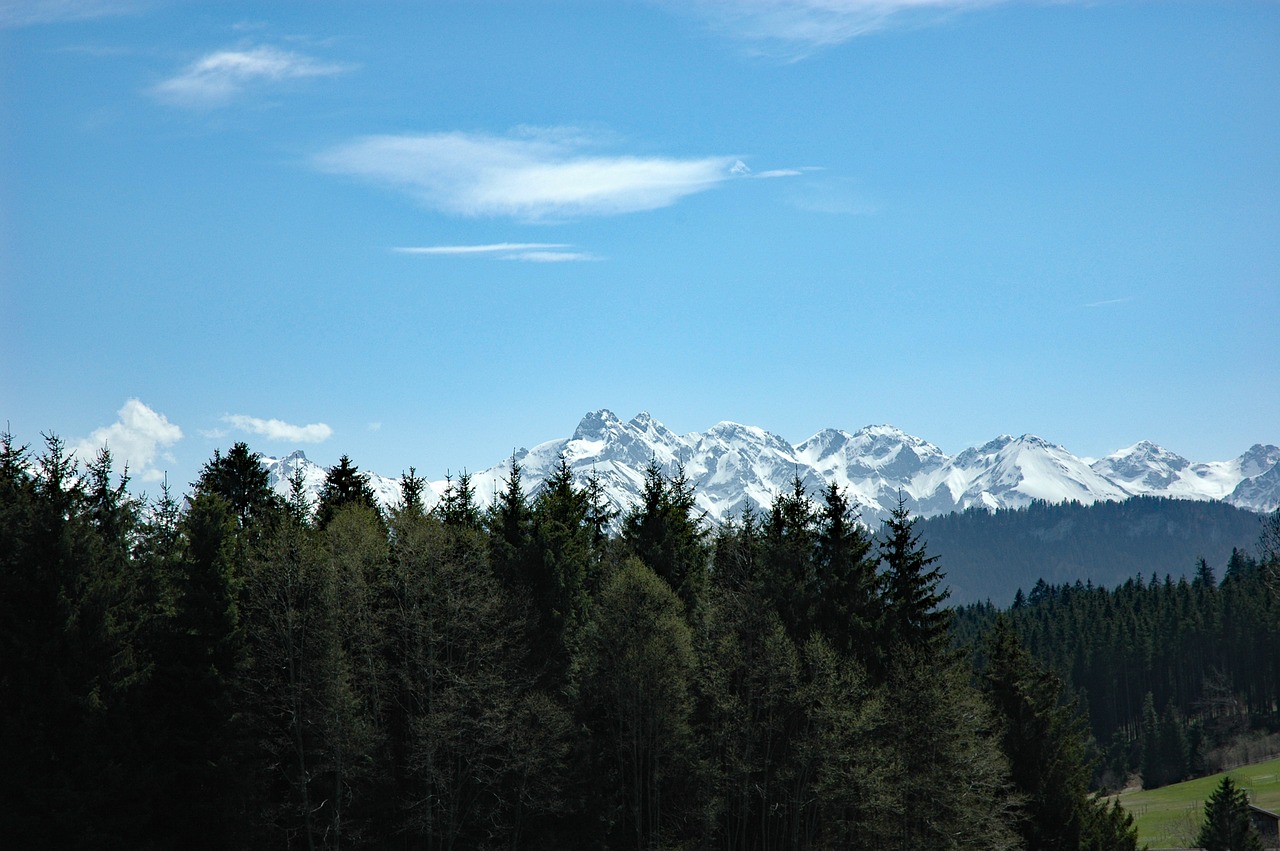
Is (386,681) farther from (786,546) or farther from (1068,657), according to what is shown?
(1068,657)

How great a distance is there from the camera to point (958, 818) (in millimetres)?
40844

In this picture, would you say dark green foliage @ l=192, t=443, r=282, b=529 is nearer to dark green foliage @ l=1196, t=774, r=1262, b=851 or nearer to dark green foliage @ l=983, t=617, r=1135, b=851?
dark green foliage @ l=983, t=617, r=1135, b=851

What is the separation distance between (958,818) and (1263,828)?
59157mm

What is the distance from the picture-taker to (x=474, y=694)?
40250mm

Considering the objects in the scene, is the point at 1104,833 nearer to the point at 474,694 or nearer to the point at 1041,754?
the point at 1041,754

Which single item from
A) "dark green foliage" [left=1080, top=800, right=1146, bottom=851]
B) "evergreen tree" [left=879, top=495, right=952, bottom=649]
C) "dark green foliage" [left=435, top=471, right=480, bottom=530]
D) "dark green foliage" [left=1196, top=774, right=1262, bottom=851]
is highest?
"dark green foliage" [left=435, top=471, right=480, bottom=530]

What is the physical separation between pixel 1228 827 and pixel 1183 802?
3966 cm

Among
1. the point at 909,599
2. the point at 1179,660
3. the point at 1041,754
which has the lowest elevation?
the point at 1179,660

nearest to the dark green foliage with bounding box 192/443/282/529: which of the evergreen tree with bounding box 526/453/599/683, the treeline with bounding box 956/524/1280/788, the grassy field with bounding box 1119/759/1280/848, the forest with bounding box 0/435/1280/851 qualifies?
the forest with bounding box 0/435/1280/851

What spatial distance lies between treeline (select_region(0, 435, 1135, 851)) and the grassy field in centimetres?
4747

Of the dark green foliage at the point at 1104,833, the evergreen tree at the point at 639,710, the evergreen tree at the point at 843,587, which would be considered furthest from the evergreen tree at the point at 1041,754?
the evergreen tree at the point at 639,710

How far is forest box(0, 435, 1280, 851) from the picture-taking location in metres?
36.0

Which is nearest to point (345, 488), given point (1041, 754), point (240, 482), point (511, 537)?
point (240, 482)

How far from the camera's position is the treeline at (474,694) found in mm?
36000
